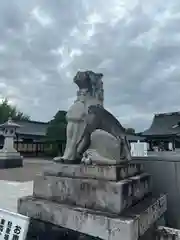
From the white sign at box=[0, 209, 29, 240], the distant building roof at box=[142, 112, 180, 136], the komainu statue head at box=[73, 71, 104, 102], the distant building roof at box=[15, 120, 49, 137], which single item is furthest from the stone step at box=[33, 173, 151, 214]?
the distant building roof at box=[15, 120, 49, 137]

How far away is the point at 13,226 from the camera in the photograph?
78.8 inches

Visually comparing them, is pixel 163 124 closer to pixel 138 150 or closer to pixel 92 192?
pixel 138 150

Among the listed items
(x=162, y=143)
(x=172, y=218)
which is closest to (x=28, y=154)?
(x=162, y=143)

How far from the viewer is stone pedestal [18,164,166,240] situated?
1.90 metres

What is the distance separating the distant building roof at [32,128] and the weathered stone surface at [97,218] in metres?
20.1

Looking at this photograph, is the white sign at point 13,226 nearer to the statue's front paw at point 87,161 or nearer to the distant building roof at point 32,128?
the statue's front paw at point 87,161

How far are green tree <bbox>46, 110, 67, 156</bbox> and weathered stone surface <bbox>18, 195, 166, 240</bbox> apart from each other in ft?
→ 53.4

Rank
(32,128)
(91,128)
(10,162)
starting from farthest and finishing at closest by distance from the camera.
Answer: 1. (32,128)
2. (10,162)
3. (91,128)

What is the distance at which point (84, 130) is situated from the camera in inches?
101

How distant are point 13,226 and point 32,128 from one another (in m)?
23.4

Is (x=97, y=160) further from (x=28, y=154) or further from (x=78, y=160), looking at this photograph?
(x=28, y=154)

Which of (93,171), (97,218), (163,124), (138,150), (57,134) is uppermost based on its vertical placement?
(163,124)

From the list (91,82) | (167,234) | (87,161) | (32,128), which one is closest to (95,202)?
(87,161)

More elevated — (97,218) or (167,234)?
(97,218)
